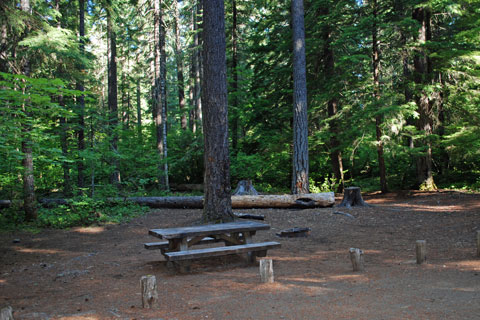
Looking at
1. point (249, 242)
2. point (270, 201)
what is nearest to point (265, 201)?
point (270, 201)

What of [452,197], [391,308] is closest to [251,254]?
[391,308]

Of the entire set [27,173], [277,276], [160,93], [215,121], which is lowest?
[277,276]

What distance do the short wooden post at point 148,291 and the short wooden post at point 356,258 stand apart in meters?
3.33

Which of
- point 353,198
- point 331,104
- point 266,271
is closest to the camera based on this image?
point 266,271

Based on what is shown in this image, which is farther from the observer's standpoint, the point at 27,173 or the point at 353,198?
the point at 353,198

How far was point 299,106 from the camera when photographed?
1391 centimetres

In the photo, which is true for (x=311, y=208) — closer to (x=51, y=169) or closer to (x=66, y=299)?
(x=66, y=299)

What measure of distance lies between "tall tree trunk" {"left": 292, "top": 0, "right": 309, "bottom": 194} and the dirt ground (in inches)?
114

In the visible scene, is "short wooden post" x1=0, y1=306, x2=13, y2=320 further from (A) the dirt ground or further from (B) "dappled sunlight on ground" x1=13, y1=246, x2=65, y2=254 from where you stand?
(B) "dappled sunlight on ground" x1=13, y1=246, x2=65, y2=254

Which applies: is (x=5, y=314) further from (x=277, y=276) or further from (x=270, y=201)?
(x=270, y=201)

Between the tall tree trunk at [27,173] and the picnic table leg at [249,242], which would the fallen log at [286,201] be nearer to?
the picnic table leg at [249,242]

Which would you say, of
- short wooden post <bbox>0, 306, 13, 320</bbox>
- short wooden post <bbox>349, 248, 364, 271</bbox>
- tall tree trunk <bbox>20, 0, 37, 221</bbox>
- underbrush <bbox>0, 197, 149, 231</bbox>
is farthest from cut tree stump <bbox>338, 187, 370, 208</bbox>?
short wooden post <bbox>0, 306, 13, 320</bbox>

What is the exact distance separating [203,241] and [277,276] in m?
2.09

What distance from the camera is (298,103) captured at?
1389cm
